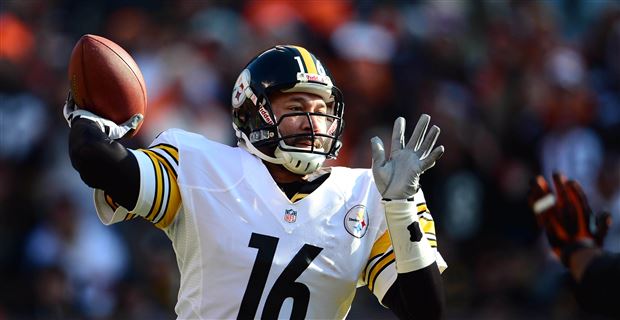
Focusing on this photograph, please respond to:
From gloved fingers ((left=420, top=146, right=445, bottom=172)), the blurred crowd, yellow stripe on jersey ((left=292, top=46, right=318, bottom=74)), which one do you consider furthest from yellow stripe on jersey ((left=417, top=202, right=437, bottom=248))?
the blurred crowd

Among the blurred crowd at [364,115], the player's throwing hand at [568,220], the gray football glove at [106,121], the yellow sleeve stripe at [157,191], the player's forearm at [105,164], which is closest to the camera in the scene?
the player's forearm at [105,164]

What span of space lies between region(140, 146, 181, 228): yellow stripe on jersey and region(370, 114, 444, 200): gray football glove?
2.35 feet

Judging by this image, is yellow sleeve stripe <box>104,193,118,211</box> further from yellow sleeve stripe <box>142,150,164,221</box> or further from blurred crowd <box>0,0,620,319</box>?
blurred crowd <box>0,0,620,319</box>

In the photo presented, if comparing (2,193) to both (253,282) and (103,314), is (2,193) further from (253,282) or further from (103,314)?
(253,282)

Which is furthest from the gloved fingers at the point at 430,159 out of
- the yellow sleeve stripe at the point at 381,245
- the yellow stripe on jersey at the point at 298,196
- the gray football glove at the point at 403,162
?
the yellow stripe on jersey at the point at 298,196

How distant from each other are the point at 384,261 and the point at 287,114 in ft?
2.15

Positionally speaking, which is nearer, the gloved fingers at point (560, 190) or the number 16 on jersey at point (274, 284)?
the number 16 on jersey at point (274, 284)

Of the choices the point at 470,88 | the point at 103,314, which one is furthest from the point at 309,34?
the point at 103,314

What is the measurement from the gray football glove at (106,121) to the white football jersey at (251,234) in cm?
12

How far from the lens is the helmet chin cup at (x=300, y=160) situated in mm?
3984

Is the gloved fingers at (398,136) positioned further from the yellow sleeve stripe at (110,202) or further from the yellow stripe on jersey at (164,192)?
the yellow sleeve stripe at (110,202)

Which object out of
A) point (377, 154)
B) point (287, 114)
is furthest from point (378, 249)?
point (287, 114)

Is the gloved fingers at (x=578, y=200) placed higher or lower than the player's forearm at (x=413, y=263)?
higher

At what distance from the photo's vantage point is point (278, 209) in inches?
154
